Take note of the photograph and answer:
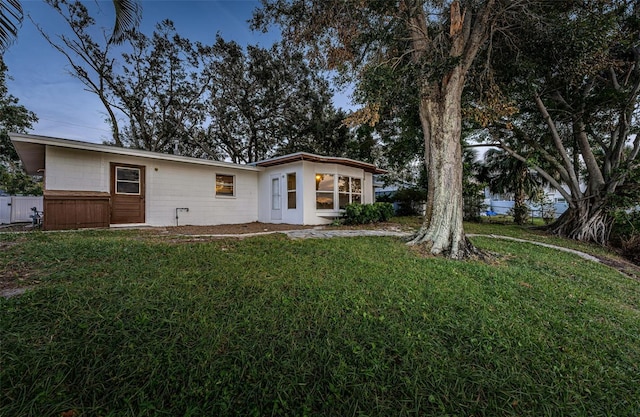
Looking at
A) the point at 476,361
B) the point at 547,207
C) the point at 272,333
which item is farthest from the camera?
the point at 547,207

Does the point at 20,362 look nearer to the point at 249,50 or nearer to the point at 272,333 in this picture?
the point at 272,333

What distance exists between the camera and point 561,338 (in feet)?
7.72

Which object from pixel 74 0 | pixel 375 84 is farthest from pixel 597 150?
pixel 74 0

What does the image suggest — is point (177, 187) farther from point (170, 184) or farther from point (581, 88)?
point (581, 88)

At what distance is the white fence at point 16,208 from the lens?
11.0 m

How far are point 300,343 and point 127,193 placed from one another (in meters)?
9.07

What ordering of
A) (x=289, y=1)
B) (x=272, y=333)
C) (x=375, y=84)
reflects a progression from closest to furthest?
(x=272, y=333) < (x=375, y=84) < (x=289, y=1)

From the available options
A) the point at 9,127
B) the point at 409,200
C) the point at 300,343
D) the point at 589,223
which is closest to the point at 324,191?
the point at 409,200

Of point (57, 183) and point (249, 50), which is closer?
point (57, 183)

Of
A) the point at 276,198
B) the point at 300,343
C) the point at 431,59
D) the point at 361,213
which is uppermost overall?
the point at 431,59

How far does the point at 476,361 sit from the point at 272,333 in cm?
160

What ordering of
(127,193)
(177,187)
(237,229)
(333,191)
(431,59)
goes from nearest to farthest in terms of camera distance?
(431,59)
(127,193)
(237,229)
(177,187)
(333,191)

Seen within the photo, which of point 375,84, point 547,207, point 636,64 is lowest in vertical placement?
point 547,207

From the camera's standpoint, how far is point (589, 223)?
8953mm
